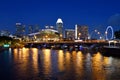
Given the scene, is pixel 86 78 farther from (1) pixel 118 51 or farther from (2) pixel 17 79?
(1) pixel 118 51

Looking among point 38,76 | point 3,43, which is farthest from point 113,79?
point 3,43

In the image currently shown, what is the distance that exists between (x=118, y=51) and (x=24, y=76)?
151 ft

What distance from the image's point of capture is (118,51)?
73.9m

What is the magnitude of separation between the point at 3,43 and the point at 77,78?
116 metres

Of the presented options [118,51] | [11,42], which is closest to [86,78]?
[118,51]

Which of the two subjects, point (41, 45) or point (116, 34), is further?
point (41, 45)

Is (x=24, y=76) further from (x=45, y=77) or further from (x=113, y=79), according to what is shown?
(x=113, y=79)

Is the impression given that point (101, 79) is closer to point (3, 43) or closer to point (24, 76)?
point (24, 76)

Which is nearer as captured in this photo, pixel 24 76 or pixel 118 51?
pixel 24 76

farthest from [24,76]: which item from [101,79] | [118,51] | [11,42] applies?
[11,42]

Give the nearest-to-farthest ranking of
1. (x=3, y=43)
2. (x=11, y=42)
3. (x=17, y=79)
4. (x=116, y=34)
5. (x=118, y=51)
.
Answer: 1. (x=17, y=79)
2. (x=118, y=51)
3. (x=116, y=34)
4. (x=3, y=43)
5. (x=11, y=42)

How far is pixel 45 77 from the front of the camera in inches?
1190

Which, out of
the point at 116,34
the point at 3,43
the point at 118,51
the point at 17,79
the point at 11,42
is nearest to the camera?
the point at 17,79

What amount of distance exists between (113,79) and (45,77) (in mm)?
6080
